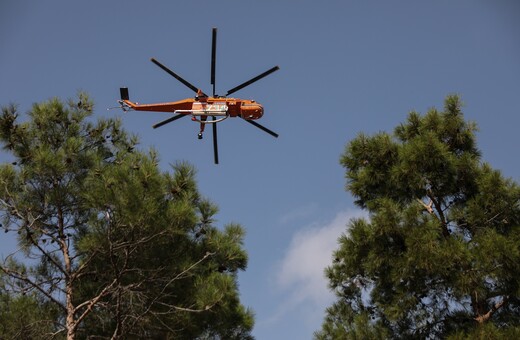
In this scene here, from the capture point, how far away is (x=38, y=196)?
9242mm

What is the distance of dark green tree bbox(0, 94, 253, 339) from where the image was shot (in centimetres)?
816

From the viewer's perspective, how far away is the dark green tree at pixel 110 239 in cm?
816

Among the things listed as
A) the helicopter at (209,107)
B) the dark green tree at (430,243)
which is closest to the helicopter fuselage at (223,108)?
the helicopter at (209,107)

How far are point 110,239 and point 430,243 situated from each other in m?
4.78

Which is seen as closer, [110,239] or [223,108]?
[110,239]

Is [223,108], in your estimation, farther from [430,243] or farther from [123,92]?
[430,243]

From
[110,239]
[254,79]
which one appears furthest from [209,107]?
[110,239]

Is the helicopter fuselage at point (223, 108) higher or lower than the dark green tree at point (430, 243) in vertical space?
higher

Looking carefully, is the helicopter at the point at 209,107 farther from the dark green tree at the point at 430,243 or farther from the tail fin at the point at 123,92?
the dark green tree at the point at 430,243

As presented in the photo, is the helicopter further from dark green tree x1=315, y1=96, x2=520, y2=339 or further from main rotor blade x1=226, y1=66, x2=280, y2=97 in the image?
dark green tree x1=315, y1=96, x2=520, y2=339

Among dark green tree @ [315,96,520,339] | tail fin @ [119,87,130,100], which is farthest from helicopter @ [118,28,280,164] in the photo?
dark green tree @ [315,96,520,339]

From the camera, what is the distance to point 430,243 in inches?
345

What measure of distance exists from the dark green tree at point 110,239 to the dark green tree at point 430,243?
81.7 inches

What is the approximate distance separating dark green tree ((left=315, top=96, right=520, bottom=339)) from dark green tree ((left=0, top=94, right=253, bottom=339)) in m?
2.07
